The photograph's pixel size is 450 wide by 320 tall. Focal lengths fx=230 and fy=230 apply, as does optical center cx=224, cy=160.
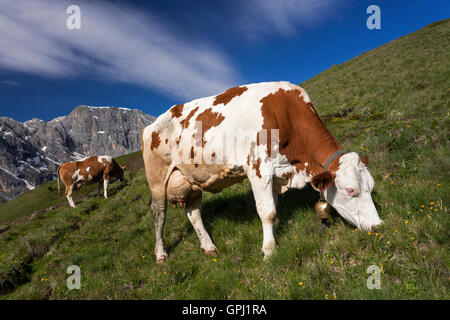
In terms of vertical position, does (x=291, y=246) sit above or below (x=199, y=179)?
below

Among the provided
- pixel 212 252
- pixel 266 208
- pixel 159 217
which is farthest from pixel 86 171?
pixel 266 208

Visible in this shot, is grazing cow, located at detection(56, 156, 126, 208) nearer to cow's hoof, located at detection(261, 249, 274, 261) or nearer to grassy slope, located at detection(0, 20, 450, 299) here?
grassy slope, located at detection(0, 20, 450, 299)

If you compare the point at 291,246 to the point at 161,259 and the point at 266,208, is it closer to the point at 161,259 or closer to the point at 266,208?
the point at 266,208

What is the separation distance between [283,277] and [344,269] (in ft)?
2.33

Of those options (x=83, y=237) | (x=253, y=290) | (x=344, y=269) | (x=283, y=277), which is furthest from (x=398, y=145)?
(x=83, y=237)

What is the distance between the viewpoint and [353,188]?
3.29 metres

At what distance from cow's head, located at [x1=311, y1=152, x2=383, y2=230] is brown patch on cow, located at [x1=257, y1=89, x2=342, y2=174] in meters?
0.45

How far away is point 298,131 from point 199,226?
2953 mm

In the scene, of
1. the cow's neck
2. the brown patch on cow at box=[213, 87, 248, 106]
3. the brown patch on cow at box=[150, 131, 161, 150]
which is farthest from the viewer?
the brown patch on cow at box=[150, 131, 161, 150]

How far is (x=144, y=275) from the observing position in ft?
14.6

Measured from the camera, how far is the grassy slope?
8.28 feet

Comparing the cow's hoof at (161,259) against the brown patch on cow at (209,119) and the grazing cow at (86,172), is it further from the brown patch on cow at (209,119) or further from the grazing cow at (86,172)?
the grazing cow at (86,172)

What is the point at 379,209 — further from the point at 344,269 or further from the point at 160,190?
the point at 160,190

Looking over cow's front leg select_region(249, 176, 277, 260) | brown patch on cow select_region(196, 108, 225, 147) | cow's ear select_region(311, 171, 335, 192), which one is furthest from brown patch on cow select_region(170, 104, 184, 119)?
cow's ear select_region(311, 171, 335, 192)
